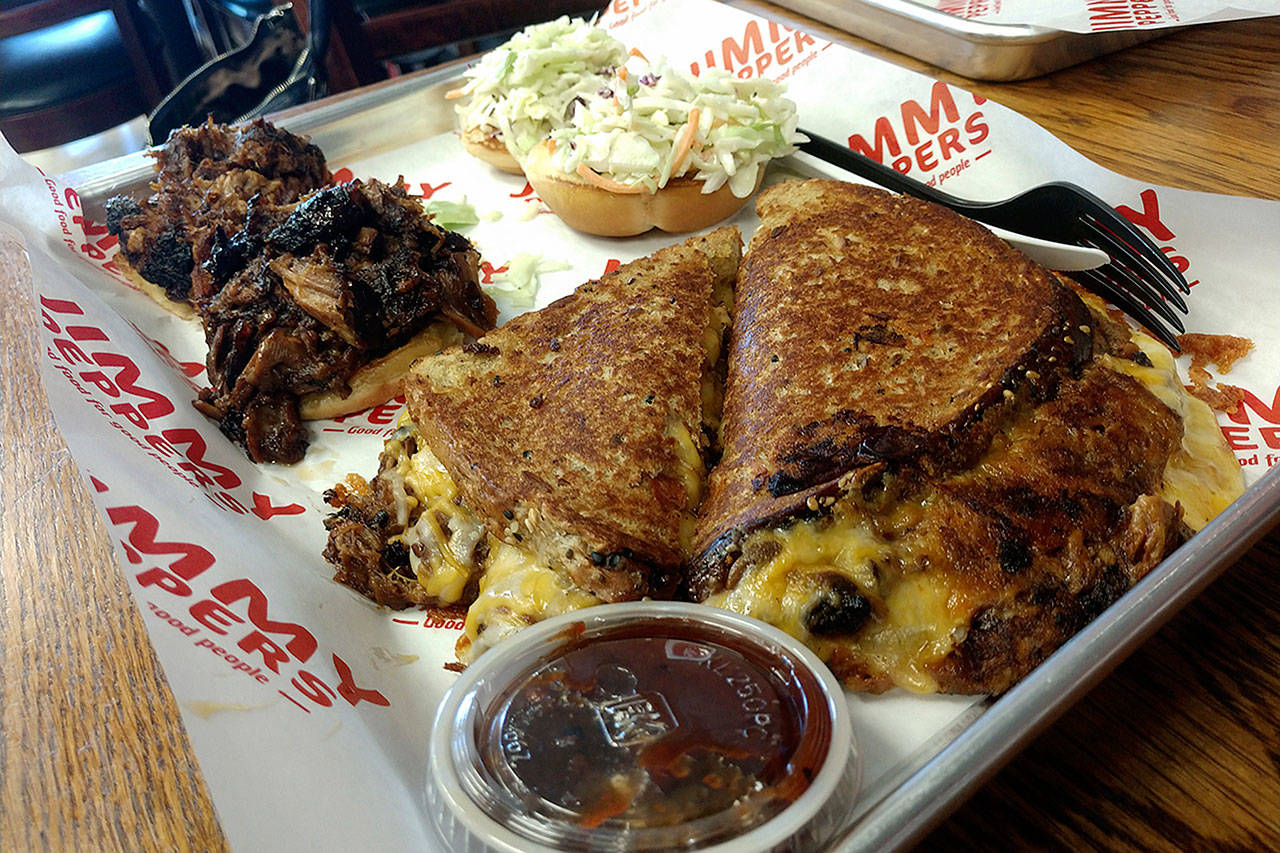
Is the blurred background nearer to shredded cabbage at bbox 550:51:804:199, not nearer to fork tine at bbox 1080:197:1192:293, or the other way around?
shredded cabbage at bbox 550:51:804:199

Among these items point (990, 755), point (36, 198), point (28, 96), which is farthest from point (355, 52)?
point (990, 755)

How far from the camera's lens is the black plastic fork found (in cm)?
215

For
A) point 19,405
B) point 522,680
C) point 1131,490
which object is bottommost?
point 1131,490

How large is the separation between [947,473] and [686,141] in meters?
1.67

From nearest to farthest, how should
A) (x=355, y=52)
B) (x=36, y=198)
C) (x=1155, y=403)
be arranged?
(x=1155, y=403) < (x=36, y=198) < (x=355, y=52)

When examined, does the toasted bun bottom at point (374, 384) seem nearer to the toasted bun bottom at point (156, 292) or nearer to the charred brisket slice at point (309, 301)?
the charred brisket slice at point (309, 301)

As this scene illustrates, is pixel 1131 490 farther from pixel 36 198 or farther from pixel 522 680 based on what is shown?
pixel 36 198

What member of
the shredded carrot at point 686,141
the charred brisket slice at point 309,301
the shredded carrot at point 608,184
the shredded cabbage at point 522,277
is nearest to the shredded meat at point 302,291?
the charred brisket slice at point 309,301

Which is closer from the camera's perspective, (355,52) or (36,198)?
(36,198)

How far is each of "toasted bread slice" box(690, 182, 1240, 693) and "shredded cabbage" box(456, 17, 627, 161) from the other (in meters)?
1.52

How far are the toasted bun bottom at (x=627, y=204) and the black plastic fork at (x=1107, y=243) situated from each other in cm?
79

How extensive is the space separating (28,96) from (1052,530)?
5766 millimetres

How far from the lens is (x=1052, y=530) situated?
1498 mm

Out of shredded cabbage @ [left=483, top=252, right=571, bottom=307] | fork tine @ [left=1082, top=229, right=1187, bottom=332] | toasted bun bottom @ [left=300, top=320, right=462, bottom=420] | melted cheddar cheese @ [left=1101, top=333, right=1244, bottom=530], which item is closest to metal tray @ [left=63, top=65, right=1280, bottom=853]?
melted cheddar cheese @ [left=1101, top=333, right=1244, bottom=530]
